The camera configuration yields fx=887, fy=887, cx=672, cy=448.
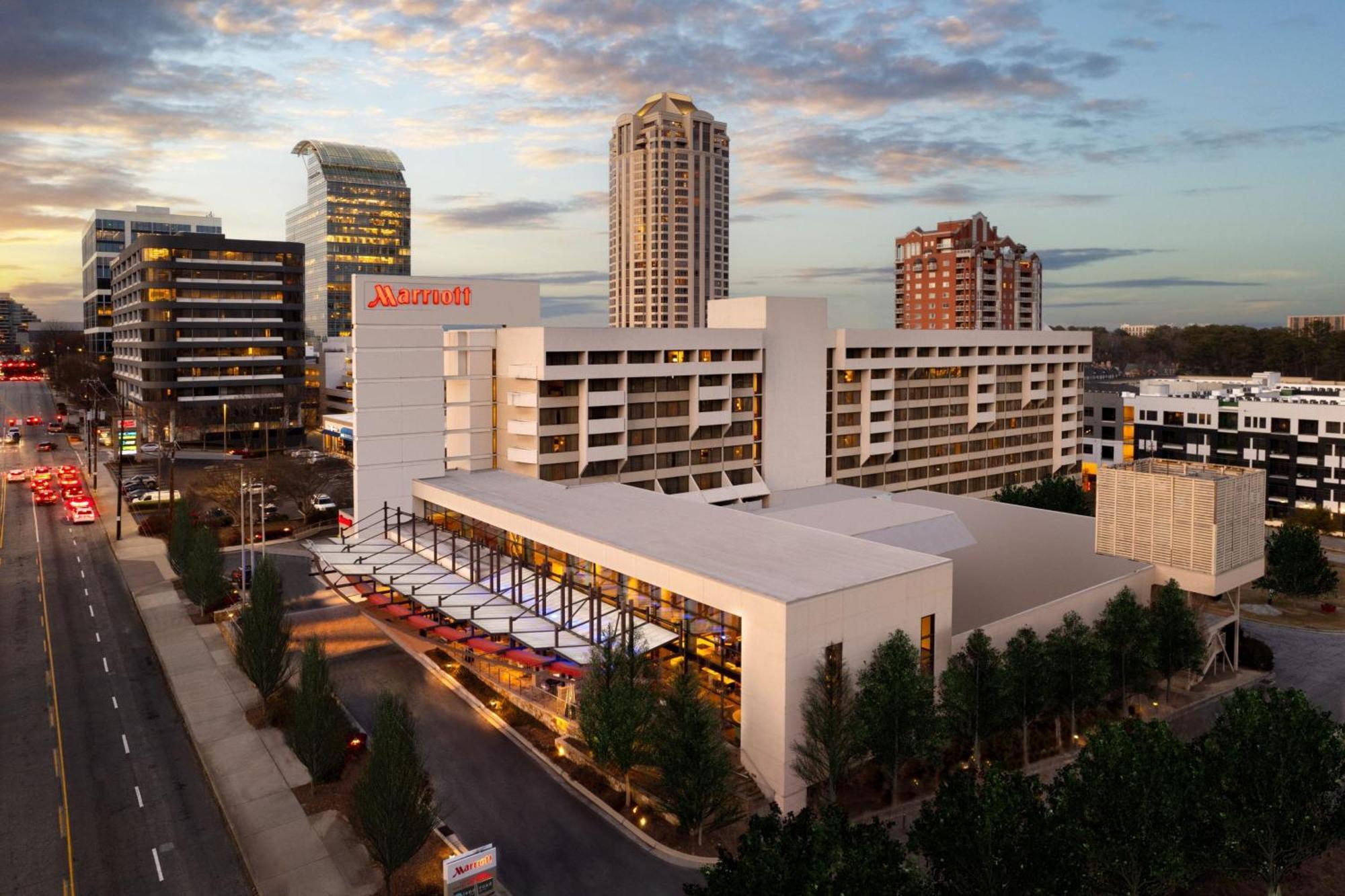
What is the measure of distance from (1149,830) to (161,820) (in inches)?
1413

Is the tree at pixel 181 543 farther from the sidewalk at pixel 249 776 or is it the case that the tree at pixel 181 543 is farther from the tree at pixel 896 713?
the tree at pixel 896 713

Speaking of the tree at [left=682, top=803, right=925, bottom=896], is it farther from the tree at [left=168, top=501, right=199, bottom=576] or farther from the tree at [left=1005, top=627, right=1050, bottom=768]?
the tree at [left=168, top=501, right=199, bottom=576]

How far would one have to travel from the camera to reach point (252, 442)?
148 m

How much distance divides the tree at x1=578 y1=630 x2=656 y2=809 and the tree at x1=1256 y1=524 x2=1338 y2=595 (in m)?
55.3

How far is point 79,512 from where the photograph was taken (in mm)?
93562

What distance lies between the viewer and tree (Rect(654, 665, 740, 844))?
105 feet

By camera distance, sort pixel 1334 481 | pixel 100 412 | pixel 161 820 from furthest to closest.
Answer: pixel 100 412 → pixel 1334 481 → pixel 161 820

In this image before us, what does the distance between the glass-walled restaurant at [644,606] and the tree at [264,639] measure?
10.4m

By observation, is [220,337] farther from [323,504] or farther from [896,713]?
[896,713]

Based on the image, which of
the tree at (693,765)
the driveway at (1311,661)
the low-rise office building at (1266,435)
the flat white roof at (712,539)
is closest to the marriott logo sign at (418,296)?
the flat white roof at (712,539)

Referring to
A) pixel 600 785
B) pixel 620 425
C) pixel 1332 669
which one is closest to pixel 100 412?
pixel 620 425

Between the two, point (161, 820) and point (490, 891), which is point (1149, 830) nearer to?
point (490, 891)

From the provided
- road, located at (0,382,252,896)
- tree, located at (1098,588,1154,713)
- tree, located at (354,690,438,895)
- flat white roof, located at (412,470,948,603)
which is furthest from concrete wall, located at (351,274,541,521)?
tree, located at (1098,588,1154,713)

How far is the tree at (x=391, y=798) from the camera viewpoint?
93.2ft
